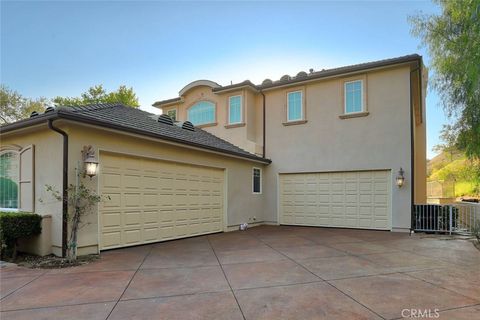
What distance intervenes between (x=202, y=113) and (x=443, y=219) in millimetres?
10649

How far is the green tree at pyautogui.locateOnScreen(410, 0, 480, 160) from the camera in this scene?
7.66m

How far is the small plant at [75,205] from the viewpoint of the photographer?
6.29 metres

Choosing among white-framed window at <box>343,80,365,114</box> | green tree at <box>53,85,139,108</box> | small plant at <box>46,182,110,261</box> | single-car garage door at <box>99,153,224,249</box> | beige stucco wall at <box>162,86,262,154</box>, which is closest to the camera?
small plant at <box>46,182,110,261</box>

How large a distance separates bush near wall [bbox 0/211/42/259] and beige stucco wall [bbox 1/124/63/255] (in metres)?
0.18

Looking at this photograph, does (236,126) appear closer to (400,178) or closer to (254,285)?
(400,178)

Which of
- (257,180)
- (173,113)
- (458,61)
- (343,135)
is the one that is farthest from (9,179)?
(458,61)

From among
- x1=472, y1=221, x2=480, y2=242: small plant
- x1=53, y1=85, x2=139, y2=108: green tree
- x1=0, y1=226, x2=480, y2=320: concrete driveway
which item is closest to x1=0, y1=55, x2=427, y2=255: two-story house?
x1=0, y1=226, x2=480, y2=320: concrete driveway

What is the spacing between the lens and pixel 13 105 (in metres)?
23.5

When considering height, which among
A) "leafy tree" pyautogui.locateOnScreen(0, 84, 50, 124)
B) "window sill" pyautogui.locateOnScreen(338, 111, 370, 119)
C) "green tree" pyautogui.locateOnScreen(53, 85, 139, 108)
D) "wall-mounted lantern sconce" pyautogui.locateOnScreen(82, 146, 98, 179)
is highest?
"green tree" pyautogui.locateOnScreen(53, 85, 139, 108)

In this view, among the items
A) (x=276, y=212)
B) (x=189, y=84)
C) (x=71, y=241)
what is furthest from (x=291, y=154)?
(x=71, y=241)

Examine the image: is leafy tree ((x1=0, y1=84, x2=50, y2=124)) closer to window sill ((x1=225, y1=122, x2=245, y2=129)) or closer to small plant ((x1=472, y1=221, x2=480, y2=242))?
window sill ((x1=225, y1=122, x2=245, y2=129))

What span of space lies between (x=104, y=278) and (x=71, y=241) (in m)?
1.79

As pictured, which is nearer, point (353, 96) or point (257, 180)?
point (353, 96)

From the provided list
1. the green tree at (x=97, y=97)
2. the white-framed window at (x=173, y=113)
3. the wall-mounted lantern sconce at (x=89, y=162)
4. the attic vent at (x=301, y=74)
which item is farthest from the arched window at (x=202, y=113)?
the green tree at (x=97, y=97)
